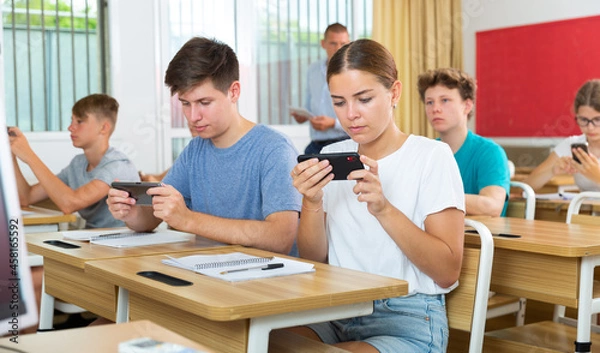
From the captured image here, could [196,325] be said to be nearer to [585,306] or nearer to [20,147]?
[585,306]

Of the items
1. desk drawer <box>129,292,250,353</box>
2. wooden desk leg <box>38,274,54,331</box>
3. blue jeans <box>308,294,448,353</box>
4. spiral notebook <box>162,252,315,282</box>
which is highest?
spiral notebook <box>162,252,315,282</box>

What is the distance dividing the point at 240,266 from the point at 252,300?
31 cm

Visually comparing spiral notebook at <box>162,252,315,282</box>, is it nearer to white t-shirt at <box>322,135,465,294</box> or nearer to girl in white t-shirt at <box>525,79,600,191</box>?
white t-shirt at <box>322,135,465,294</box>

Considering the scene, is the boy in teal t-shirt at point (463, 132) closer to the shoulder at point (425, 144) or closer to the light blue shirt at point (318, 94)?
the shoulder at point (425, 144)

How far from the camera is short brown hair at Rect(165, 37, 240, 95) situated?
2229 mm

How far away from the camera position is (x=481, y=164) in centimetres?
305

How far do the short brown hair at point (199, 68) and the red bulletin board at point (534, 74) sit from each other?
3.87 metres

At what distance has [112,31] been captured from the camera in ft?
16.1

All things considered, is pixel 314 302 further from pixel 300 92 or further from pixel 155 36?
pixel 300 92

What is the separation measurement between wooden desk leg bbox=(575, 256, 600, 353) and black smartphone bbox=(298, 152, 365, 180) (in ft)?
2.63

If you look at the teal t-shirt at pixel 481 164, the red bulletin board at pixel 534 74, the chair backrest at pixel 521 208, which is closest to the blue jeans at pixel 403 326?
the teal t-shirt at pixel 481 164

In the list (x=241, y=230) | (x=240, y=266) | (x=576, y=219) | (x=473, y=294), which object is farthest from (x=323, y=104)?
(x=240, y=266)

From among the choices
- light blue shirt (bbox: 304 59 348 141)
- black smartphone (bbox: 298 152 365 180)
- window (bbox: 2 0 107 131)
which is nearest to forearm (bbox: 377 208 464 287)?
black smartphone (bbox: 298 152 365 180)

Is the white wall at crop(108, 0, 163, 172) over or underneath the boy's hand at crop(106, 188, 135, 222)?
over
